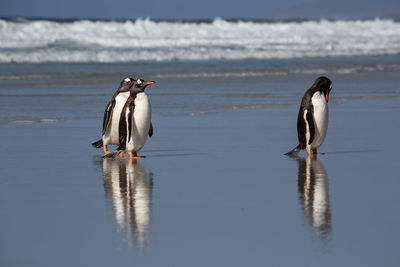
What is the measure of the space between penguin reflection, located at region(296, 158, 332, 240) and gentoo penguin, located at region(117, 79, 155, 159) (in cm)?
125

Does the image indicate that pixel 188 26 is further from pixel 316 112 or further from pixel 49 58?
pixel 316 112

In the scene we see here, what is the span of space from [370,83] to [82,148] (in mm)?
8002

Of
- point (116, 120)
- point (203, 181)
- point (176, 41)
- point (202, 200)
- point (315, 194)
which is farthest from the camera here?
point (176, 41)

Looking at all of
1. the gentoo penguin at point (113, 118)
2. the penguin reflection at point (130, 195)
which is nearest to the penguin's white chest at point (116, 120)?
the gentoo penguin at point (113, 118)

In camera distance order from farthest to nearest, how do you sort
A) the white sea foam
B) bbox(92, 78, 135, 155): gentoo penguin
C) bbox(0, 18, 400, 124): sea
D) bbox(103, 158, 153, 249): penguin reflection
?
the white sea foam
bbox(0, 18, 400, 124): sea
bbox(92, 78, 135, 155): gentoo penguin
bbox(103, 158, 153, 249): penguin reflection

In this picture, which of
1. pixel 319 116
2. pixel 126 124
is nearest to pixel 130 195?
pixel 126 124

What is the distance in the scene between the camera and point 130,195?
15.6 ft

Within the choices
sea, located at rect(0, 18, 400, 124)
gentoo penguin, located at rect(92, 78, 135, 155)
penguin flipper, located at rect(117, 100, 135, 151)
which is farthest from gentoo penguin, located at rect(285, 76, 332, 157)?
sea, located at rect(0, 18, 400, 124)

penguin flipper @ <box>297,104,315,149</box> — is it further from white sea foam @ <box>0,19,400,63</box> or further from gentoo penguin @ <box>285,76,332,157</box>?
white sea foam @ <box>0,19,400,63</box>

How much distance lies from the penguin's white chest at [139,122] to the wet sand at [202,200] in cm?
15

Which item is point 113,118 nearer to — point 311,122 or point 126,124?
point 126,124

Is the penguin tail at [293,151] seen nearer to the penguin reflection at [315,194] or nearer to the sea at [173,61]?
the penguin reflection at [315,194]

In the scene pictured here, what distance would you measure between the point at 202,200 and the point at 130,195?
0.46m

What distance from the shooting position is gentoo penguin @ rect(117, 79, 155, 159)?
629cm
